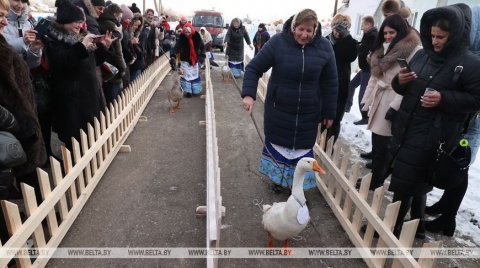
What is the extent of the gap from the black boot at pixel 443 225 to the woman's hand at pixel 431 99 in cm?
130

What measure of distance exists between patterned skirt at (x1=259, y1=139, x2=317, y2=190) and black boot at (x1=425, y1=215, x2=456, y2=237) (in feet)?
3.72

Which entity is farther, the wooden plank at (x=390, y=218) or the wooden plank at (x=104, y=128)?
the wooden plank at (x=104, y=128)

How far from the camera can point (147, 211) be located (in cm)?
320

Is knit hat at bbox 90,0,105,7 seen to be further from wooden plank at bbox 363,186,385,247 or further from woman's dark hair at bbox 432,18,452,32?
wooden plank at bbox 363,186,385,247

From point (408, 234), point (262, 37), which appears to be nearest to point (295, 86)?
point (408, 234)

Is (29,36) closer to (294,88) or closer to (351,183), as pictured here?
(294,88)

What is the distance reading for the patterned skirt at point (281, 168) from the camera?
329 centimetres

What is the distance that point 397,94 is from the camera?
3.10 metres

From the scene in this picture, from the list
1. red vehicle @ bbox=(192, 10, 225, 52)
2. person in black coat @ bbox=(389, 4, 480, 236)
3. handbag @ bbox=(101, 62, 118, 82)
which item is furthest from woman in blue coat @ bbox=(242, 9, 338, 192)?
red vehicle @ bbox=(192, 10, 225, 52)

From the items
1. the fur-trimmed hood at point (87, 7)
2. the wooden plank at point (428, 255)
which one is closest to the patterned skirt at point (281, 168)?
the wooden plank at point (428, 255)

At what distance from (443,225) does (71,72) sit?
12.9ft

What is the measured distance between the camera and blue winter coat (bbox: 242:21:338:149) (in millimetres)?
2920

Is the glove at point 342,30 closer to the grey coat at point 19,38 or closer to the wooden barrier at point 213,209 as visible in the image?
the wooden barrier at point 213,209

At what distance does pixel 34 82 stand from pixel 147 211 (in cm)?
173
